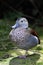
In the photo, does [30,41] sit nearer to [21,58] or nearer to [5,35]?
[21,58]

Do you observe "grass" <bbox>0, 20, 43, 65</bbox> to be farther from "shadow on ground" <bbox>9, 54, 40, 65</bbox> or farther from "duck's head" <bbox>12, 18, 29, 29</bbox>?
"duck's head" <bbox>12, 18, 29, 29</bbox>

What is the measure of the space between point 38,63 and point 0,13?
3629mm

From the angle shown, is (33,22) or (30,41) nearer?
(30,41)

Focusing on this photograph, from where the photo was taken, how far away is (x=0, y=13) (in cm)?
709

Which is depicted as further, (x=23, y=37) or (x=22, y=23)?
(x=22, y=23)

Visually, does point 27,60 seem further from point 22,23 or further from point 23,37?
point 22,23

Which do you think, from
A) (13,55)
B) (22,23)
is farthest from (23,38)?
(13,55)

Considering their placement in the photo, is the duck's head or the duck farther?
the duck's head

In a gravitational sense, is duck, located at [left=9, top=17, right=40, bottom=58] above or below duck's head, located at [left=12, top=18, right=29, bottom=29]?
below

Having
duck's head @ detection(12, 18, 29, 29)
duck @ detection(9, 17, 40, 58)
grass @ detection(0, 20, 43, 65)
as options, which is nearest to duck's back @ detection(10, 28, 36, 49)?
duck @ detection(9, 17, 40, 58)

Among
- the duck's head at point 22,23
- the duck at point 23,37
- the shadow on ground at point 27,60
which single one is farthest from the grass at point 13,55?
the duck's head at point 22,23

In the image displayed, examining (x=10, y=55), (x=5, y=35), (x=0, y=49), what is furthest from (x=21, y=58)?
(x=5, y=35)

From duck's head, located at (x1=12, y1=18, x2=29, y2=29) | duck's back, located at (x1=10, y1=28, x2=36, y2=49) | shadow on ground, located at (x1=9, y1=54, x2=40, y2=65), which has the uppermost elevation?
duck's head, located at (x1=12, y1=18, x2=29, y2=29)

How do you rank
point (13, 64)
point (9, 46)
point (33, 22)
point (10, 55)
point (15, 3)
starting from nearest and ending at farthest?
point (13, 64), point (10, 55), point (9, 46), point (33, 22), point (15, 3)
